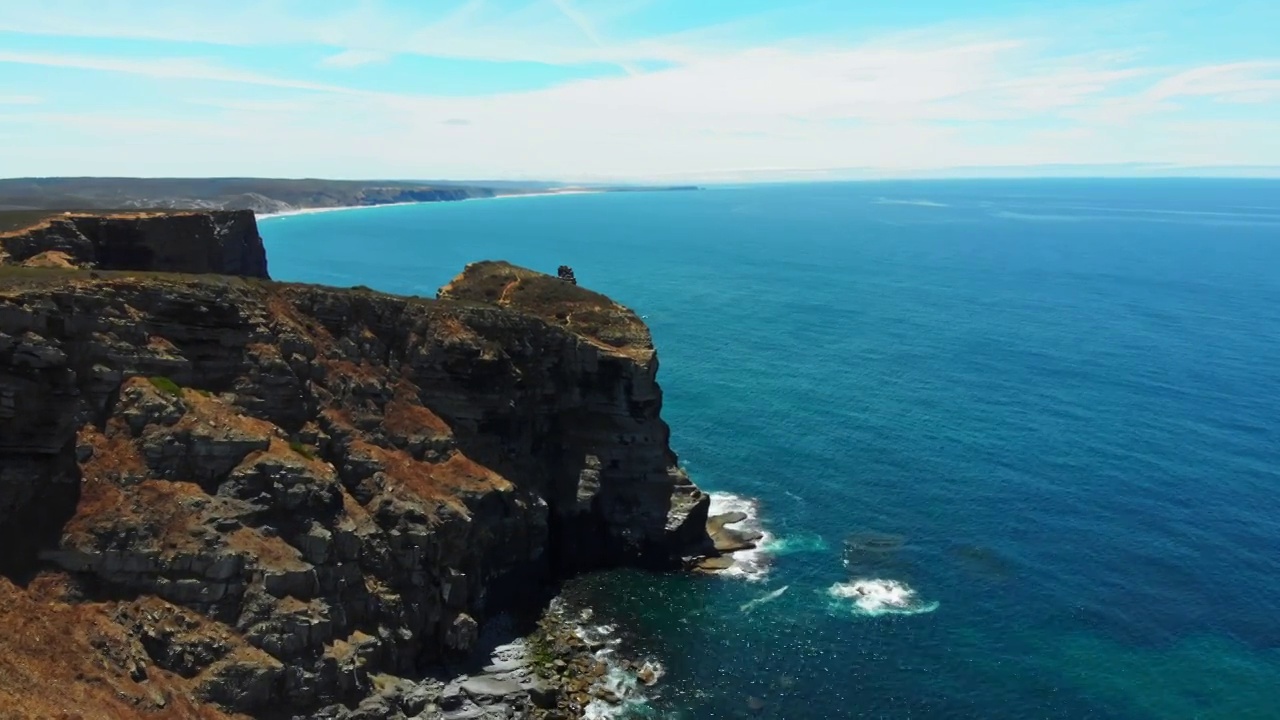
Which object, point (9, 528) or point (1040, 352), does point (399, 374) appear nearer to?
point (9, 528)

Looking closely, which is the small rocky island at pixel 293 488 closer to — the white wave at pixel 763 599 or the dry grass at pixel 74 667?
the dry grass at pixel 74 667

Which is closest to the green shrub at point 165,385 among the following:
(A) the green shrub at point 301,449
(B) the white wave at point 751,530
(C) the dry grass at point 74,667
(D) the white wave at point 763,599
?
(A) the green shrub at point 301,449

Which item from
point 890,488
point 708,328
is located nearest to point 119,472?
point 890,488

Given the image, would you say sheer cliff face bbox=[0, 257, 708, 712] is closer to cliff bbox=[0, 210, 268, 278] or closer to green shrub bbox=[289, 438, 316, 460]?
green shrub bbox=[289, 438, 316, 460]

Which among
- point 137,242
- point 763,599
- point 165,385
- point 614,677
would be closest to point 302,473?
point 165,385

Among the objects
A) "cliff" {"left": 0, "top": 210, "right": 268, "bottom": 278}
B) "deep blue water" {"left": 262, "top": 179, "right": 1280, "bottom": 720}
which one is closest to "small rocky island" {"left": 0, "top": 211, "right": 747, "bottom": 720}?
"cliff" {"left": 0, "top": 210, "right": 268, "bottom": 278}

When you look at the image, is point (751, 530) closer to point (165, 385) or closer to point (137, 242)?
point (165, 385)
